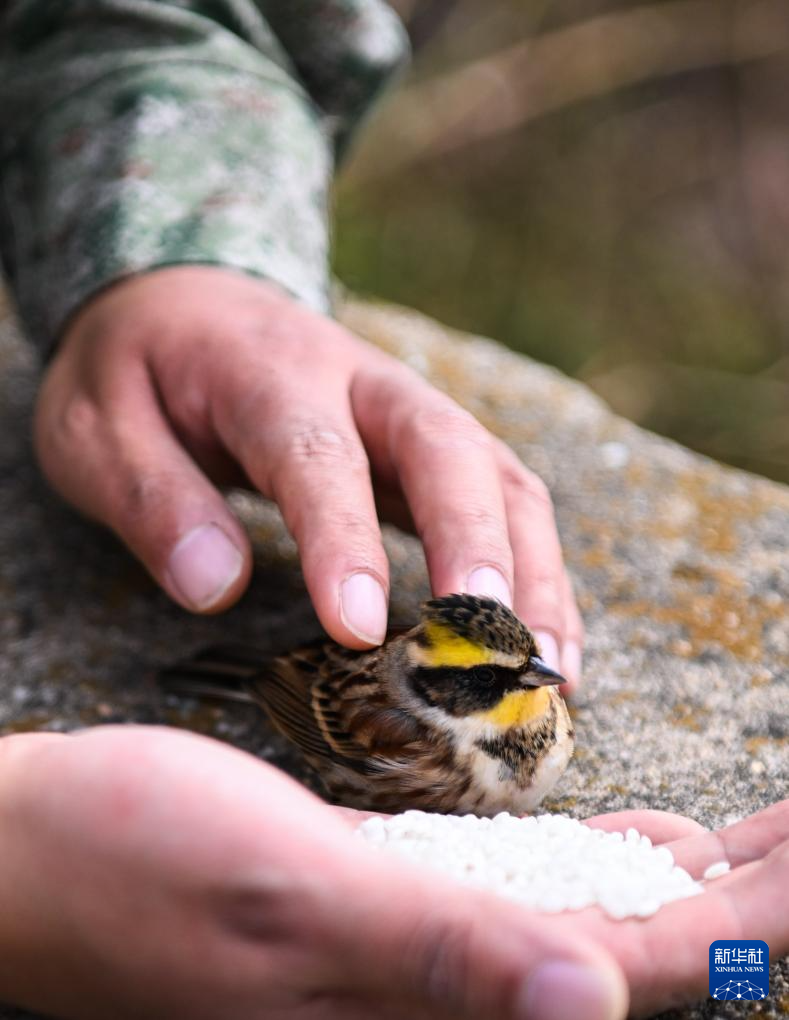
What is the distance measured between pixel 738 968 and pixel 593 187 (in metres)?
6.89

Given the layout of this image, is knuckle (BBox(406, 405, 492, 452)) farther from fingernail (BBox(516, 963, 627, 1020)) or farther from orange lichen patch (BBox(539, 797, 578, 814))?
fingernail (BBox(516, 963, 627, 1020))

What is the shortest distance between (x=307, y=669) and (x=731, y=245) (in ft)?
21.2

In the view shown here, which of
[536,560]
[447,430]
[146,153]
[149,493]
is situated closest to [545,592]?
[536,560]

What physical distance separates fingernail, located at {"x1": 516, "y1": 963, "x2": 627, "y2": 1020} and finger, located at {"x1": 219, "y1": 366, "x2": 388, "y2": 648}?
98 cm

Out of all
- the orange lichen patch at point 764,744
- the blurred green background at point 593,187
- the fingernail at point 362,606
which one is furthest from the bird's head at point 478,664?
the blurred green background at point 593,187

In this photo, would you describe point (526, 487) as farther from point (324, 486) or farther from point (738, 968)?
point (738, 968)

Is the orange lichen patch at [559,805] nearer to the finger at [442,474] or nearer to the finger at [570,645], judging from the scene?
the finger at [570,645]

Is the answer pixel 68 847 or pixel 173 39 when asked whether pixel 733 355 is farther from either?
pixel 68 847

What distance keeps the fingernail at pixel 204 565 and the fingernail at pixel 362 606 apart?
357mm

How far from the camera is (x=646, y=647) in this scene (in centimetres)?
282

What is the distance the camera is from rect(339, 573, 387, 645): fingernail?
2094 millimetres

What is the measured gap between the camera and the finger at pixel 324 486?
2.11 metres

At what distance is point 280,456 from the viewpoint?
2.35m

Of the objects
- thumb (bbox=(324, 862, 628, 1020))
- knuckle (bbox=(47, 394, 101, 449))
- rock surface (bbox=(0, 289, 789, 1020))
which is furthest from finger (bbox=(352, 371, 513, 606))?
thumb (bbox=(324, 862, 628, 1020))
